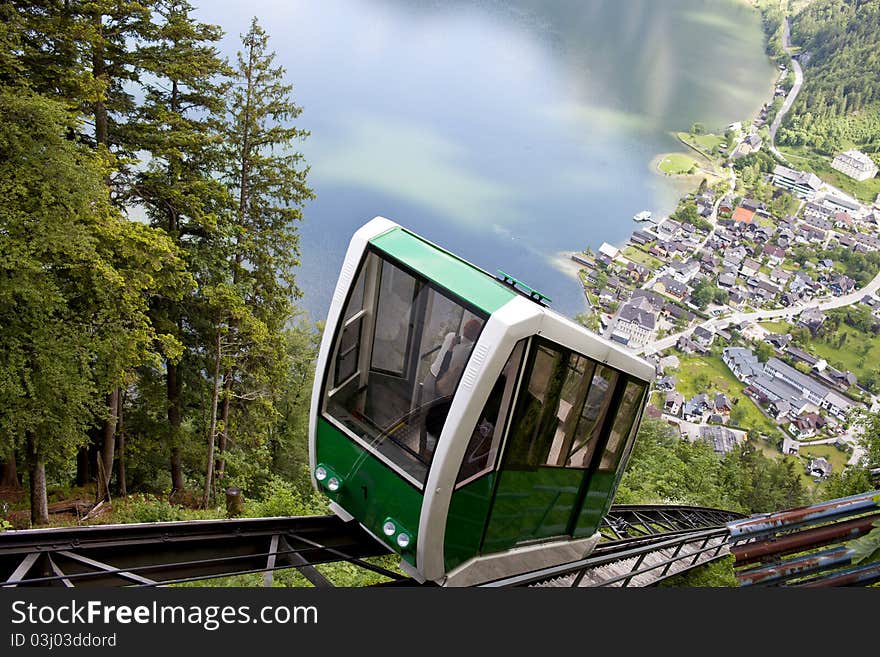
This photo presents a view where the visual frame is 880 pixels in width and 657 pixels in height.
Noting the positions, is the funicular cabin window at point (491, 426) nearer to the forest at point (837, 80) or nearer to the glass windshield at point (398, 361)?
the glass windshield at point (398, 361)

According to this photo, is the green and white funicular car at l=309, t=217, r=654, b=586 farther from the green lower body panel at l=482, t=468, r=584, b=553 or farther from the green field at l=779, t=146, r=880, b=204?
the green field at l=779, t=146, r=880, b=204

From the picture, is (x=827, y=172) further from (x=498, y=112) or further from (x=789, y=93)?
(x=498, y=112)

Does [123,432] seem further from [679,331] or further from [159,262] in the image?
[679,331]

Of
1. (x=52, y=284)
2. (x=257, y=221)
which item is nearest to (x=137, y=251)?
(x=52, y=284)

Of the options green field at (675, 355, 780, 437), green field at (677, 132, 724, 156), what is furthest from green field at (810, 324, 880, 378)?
green field at (677, 132, 724, 156)

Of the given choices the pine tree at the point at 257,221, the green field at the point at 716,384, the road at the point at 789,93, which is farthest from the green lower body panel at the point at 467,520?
the road at the point at 789,93

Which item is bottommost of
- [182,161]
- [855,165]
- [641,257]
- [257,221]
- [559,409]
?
[641,257]

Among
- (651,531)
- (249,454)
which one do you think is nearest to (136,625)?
(651,531)
